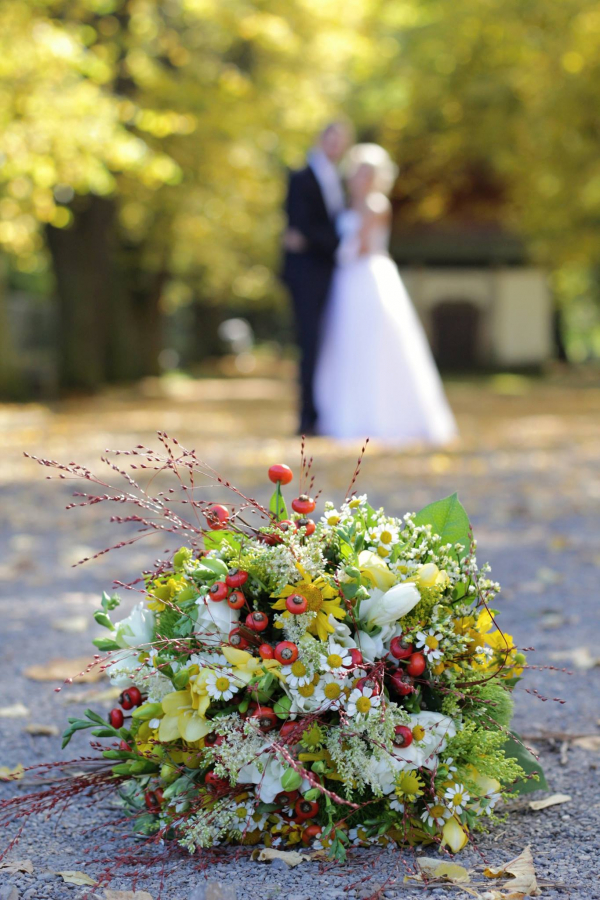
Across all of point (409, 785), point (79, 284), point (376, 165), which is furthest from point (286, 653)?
point (79, 284)

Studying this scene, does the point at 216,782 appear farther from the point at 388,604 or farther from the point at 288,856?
the point at 388,604

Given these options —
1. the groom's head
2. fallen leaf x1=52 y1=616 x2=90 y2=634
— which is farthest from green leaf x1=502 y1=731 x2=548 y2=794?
the groom's head

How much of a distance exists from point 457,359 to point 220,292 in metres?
12.9

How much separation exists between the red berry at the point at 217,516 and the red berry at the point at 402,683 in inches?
19.8

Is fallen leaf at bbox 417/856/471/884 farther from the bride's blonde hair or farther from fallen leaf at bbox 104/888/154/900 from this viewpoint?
the bride's blonde hair

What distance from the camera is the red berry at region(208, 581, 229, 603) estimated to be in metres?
2.30

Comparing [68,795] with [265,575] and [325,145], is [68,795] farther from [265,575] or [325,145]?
[325,145]

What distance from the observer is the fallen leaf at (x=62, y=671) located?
3809 mm

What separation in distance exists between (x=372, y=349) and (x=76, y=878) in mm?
9233

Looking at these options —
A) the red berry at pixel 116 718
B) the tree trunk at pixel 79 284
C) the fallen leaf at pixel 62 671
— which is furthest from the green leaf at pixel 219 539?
the tree trunk at pixel 79 284

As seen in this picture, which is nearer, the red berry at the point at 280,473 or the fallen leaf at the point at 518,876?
the fallen leaf at the point at 518,876

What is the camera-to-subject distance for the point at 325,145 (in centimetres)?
1074

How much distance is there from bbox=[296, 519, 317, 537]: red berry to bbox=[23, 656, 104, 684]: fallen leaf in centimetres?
Answer: 156

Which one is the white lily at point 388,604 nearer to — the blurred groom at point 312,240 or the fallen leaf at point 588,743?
the fallen leaf at point 588,743
